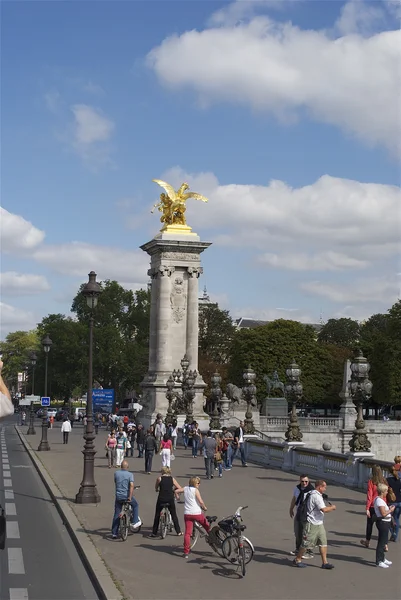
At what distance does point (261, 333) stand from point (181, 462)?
229ft

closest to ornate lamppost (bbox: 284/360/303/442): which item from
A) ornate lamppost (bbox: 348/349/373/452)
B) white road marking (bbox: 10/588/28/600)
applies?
ornate lamppost (bbox: 348/349/373/452)

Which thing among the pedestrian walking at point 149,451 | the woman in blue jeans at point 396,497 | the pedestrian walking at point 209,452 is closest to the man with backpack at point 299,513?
the woman in blue jeans at point 396,497

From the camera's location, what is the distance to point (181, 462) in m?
39.8

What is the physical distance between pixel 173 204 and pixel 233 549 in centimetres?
6587

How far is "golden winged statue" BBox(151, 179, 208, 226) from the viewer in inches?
3113

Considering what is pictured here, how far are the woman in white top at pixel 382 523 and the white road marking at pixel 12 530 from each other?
Answer: 24.6 feet

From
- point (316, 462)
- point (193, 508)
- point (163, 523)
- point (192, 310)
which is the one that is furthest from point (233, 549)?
point (192, 310)

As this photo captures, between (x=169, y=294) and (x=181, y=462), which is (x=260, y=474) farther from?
(x=169, y=294)

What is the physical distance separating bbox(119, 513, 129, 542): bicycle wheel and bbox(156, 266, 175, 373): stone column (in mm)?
56253

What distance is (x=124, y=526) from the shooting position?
1761 centimetres

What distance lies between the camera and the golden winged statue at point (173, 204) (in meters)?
79.1

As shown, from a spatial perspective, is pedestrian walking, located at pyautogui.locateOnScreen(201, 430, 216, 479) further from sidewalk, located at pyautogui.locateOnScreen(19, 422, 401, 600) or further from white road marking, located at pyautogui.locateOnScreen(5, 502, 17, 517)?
white road marking, located at pyautogui.locateOnScreen(5, 502, 17, 517)

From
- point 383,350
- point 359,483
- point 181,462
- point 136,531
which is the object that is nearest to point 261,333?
point 383,350

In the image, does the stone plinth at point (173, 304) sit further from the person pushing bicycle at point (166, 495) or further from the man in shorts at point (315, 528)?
the man in shorts at point (315, 528)
